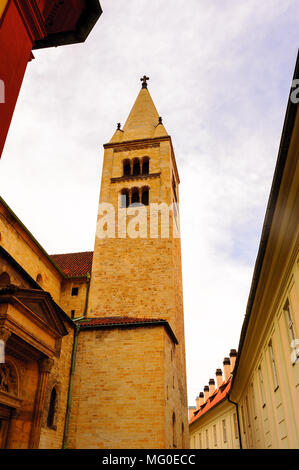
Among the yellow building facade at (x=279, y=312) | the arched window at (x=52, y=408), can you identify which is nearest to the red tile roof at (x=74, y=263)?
the arched window at (x=52, y=408)

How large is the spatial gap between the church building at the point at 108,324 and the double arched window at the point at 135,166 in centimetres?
9

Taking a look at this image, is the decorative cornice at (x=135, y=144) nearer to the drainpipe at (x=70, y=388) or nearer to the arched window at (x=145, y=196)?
the arched window at (x=145, y=196)

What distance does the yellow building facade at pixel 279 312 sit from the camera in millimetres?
6902

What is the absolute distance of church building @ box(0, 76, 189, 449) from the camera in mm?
12359

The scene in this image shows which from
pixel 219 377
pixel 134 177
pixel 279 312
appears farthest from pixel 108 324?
pixel 219 377

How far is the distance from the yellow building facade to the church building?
3995 millimetres

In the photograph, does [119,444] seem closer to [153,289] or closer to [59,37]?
[153,289]

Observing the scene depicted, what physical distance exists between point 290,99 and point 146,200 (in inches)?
755

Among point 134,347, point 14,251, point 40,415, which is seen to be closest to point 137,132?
point 14,251

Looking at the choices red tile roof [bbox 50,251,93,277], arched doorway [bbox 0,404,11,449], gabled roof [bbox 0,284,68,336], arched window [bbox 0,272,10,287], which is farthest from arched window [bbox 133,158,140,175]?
arched doorway [bbox 0,404,11,449]

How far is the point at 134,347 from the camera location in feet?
54.3

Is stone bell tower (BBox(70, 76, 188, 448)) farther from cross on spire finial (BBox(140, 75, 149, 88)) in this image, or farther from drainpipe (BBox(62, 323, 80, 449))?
cross on spire finial (BBox(140, 75, 149, 88))

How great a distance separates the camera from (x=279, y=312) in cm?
1006

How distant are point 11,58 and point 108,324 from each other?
13.6 meters
